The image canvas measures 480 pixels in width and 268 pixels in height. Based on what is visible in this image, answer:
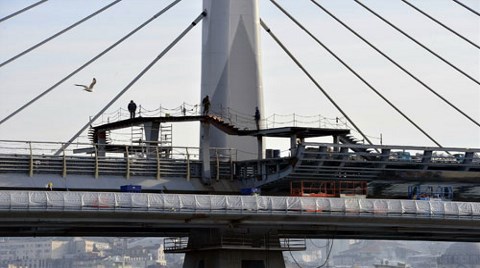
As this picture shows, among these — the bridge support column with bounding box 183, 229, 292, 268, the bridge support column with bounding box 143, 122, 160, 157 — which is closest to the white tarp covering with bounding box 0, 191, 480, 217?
the bridge support column with bounding box 183, 229, 292, 268

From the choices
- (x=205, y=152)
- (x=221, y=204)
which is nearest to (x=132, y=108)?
(x=205, y=152)

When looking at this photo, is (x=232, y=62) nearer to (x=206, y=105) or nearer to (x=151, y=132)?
(x=206, y=105)

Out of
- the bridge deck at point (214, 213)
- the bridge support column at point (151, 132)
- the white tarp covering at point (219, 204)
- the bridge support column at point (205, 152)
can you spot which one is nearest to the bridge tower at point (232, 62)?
the bridge support column at point (205, 152)

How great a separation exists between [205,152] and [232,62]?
728 centimetres

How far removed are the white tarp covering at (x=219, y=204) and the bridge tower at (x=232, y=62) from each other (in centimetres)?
1987

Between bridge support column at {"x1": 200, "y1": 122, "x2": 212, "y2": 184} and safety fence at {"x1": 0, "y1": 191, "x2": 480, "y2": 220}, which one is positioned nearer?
safety fence at {"x1": 0, "y1": 191, "x2": 480, "y2": 220}

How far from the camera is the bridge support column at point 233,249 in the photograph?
3533 inches

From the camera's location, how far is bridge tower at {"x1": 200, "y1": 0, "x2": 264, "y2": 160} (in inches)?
4060

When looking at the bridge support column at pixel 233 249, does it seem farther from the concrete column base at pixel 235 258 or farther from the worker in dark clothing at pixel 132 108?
the worker in dark clothing at pixel 132 108

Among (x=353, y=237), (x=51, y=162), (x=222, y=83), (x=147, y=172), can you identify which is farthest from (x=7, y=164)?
(x=353, y=237)

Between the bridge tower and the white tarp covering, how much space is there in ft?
65.2

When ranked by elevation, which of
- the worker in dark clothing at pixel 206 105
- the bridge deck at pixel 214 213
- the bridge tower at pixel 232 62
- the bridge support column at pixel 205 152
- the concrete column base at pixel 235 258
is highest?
the bridge tower at pixel 232 62

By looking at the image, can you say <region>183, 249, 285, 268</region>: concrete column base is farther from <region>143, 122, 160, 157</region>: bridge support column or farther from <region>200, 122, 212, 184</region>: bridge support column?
<region>143, 122, 160, 157</region>: bridge support column

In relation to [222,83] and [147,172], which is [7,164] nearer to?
[147,172]
